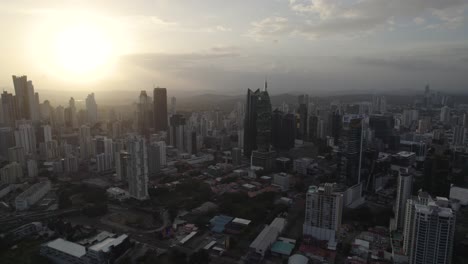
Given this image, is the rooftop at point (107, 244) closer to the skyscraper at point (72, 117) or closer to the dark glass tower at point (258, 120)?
the dark glass tower at point (258, 120)

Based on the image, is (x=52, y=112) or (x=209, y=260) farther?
(x=52, y=112)

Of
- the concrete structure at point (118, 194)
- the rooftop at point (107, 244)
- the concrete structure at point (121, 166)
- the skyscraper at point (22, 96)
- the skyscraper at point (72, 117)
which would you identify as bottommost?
the concrete structure at point (118, 194)

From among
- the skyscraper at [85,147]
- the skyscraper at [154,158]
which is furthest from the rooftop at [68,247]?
the skyscraper at [85,147]

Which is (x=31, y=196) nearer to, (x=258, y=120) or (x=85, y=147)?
(x=85, y=147)

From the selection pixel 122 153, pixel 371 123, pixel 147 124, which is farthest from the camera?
pixel 147 124

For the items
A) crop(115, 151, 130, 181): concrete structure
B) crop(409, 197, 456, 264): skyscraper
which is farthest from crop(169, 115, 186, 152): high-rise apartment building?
crop(409, 197, 456, 264): skyscraper

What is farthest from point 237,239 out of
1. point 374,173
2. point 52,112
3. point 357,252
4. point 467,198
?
point 52,112

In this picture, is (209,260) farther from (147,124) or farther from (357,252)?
(147,124)
